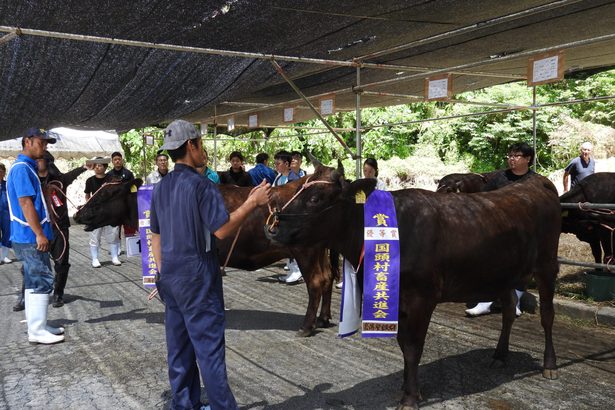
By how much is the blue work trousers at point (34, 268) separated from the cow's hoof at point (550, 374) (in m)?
4.59

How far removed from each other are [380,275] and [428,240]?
0.46 meters

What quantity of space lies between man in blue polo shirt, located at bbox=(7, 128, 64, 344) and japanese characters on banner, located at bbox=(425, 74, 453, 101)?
4.38m

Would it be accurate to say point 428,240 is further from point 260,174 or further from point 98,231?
point 98,231

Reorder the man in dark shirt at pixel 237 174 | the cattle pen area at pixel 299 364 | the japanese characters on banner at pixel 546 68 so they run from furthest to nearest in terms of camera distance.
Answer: the man in dark shirt at pixel 237 174 → the japanese characters on banner at pixel 546 68 → the cattle pen area at pixel 299 364

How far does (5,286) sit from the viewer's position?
26.3 feet

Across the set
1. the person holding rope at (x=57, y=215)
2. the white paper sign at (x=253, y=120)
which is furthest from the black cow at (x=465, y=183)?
the white paper sign at (x=253, y=120)

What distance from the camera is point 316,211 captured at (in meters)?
3.92

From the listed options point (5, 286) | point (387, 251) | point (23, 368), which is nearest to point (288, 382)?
point (387, 251)

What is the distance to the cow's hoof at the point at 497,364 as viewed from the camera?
14.8 ft

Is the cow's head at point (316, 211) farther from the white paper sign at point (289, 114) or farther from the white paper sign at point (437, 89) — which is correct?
the white paper sign at point (289, 114)

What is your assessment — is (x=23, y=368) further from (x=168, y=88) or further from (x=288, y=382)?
(x=168, y=88)

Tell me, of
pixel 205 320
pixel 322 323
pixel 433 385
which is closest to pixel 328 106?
pixel 322 323

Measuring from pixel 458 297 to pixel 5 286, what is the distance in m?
6.95

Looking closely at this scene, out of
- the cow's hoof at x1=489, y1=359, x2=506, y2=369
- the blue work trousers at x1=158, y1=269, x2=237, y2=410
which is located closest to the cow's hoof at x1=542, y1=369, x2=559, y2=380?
the cow's hoof at x1=489, y1=359, x2=506, y2=369
